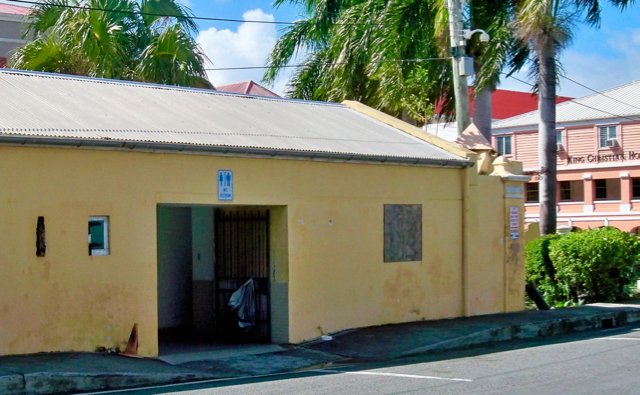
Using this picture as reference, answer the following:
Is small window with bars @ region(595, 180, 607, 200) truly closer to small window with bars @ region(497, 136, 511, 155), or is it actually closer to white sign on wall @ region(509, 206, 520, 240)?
small window with bars @ region(497, 136, 511, 155)

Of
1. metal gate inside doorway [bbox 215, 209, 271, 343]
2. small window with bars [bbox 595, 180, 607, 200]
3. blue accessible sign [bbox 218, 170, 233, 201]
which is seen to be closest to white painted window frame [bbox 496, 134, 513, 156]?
small window with bars [bbox 595, 180, 607, 200]

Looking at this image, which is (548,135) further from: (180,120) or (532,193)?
(532,193)

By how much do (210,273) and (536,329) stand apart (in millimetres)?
6261

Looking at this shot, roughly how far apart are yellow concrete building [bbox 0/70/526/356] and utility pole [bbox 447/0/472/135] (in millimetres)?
1373

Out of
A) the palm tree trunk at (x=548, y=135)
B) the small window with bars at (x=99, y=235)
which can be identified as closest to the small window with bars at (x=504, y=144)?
the palm tree trunk at (x=548, y=135)

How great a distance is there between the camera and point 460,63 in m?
18.0

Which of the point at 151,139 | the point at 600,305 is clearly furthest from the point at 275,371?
the point at 600,305

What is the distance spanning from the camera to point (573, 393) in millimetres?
8906

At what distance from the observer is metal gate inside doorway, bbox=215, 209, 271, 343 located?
14039mm

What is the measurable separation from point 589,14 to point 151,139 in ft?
49.5

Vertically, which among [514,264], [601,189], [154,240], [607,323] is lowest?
[607,323]

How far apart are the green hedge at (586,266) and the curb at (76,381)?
11.7 metres

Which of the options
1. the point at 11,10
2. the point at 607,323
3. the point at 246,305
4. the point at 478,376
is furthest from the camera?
the point at 11,10

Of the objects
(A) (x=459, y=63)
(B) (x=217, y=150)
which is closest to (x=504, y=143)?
(A) (x=459, y=63)
